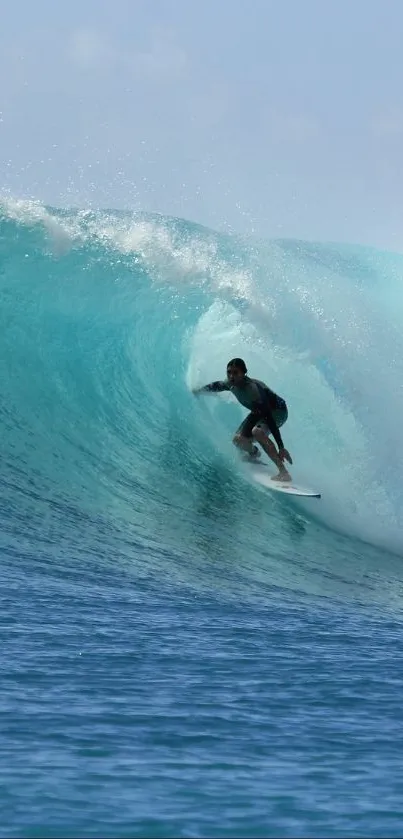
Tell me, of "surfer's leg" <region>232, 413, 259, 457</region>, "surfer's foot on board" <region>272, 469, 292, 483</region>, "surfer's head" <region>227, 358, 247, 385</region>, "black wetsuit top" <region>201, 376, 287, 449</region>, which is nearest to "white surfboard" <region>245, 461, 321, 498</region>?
"surfer's foot on board" <region>272, 469, 292, 483</region>

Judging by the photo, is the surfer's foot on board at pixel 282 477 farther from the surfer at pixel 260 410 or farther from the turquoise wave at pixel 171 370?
the turquoise wave at pixel 171 370

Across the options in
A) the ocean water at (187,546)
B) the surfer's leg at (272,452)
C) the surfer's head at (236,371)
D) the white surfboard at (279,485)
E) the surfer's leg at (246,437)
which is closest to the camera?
the ocean water at (187,546)

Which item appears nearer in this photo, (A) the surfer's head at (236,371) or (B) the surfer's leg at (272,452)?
(B) the surfer's leg at (272,452)

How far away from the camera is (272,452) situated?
11.4 meters

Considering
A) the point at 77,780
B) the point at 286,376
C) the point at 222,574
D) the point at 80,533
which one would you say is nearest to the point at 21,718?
the point at 77,780

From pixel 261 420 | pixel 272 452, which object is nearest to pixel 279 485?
pixel 272 452

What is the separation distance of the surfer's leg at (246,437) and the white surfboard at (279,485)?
0.67ft

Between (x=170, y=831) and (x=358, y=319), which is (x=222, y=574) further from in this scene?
(x=358, y=319)

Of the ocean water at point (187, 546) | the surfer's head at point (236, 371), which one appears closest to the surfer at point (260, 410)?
the surfer's head at point (236, 371)

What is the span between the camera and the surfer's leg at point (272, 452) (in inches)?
448

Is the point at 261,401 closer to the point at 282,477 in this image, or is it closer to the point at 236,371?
the point at 236,371

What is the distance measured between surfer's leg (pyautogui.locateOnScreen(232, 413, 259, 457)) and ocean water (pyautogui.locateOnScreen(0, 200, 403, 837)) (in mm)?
210

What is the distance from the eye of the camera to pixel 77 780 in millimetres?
4523

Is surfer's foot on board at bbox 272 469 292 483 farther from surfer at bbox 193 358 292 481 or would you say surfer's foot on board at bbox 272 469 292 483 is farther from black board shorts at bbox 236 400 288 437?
black board shorts at bbox 236 400 288 437
